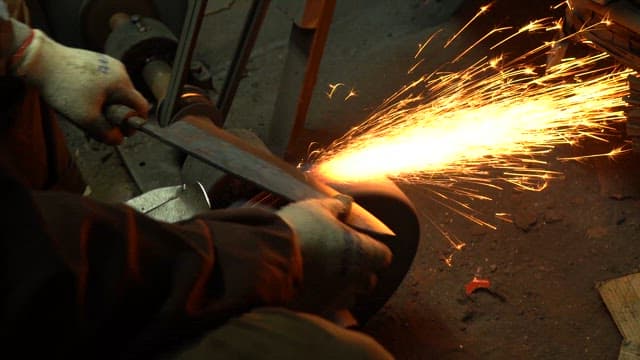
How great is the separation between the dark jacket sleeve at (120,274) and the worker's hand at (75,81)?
106 centimetres

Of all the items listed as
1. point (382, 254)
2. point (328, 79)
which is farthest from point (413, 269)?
point (328, 79)

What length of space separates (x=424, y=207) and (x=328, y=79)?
122cm

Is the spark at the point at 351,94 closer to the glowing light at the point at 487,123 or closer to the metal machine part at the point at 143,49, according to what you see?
the glowing light at the point at 487,123

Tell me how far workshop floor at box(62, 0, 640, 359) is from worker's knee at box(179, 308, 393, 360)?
142 centimetres

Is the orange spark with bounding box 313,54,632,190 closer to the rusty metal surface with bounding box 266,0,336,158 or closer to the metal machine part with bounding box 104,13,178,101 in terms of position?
the rusty metal surface with bounding box 266,0,336,158

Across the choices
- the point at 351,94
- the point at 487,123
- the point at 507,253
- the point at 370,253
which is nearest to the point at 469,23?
the point at 351,94

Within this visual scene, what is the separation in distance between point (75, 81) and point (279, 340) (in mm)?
1498

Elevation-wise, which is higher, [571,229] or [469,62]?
[469,62]

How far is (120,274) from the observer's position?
4.35ft

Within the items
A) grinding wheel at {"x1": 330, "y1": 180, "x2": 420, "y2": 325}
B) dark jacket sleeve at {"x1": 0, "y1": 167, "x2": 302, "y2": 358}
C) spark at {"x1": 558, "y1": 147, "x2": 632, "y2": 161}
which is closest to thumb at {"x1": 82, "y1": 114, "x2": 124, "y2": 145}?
grinding wheel at {"x1": 330, "y1": 180, "x2": 420, "y2": 325}

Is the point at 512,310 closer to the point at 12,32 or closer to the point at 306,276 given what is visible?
the point at 306,276

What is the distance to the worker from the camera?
119cm

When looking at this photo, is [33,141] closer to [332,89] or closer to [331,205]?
[331,205]

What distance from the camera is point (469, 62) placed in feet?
13.4
